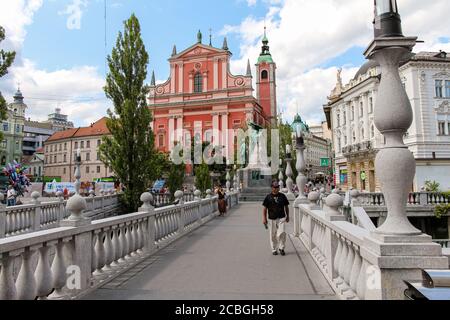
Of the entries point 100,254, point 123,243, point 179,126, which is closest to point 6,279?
point 100,254

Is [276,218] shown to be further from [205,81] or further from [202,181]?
[205,81]

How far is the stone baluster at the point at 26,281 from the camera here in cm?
340

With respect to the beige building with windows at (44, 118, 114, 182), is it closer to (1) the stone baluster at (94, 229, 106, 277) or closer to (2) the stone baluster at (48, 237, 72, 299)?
(1) the stone baluster at (94, 229, 106, 277)

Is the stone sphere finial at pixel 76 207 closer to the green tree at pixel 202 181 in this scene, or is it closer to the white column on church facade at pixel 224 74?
the green tree at pixel 202 181

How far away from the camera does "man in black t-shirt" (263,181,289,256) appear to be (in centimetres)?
777

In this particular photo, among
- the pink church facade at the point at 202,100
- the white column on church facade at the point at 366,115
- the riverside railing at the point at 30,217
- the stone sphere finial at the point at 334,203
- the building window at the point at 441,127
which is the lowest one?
the riverside railing at the point at 30,217

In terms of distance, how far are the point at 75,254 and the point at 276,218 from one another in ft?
15.1

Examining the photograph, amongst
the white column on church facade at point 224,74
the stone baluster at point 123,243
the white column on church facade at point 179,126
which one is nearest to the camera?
the stone baluster at point 123,243

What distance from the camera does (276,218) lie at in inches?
314

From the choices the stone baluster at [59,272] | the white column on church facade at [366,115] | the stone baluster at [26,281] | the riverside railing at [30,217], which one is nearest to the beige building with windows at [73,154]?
the white column on church facade at [366,115]

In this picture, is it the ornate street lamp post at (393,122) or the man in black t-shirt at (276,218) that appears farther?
the man in black t-shirt at (276,218)

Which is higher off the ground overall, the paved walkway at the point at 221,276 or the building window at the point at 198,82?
the building window at the point at 198,82

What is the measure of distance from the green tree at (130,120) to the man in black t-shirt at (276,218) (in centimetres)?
956
